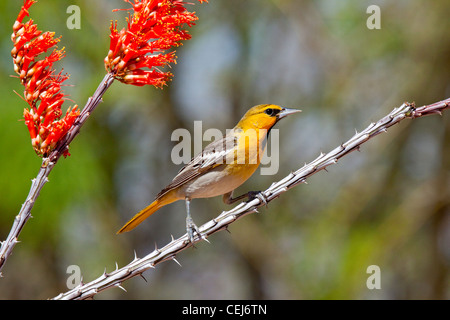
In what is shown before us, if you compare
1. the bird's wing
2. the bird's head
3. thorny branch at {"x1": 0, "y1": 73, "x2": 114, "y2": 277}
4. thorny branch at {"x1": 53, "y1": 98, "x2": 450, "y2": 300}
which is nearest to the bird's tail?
the bird's wing

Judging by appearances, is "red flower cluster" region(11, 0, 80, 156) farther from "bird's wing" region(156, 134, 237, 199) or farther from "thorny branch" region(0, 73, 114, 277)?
"bird's wing" region(156, 134, 237, 199)

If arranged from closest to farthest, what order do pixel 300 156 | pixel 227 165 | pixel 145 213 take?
pixel 145 213
pixel 227 165
pixel 300 156

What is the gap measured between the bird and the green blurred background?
355cm

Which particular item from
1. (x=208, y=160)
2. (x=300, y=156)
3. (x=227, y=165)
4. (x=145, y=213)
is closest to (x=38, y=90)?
(x=145, y=213)

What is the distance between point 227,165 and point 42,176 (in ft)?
6.85

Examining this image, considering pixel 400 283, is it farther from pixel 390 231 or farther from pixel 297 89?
pixel 297 89

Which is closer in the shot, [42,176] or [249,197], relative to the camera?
[42,176]

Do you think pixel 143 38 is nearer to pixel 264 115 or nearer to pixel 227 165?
pixel 227 165

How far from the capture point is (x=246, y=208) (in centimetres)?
266

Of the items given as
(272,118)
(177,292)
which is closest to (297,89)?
(177,292)

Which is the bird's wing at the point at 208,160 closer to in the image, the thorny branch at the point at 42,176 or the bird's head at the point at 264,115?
the bird's head at the point at 264,115

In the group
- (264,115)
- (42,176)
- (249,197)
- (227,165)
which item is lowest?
(42,176)

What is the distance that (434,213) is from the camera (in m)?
7.94

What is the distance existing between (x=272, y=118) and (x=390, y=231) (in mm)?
4527
